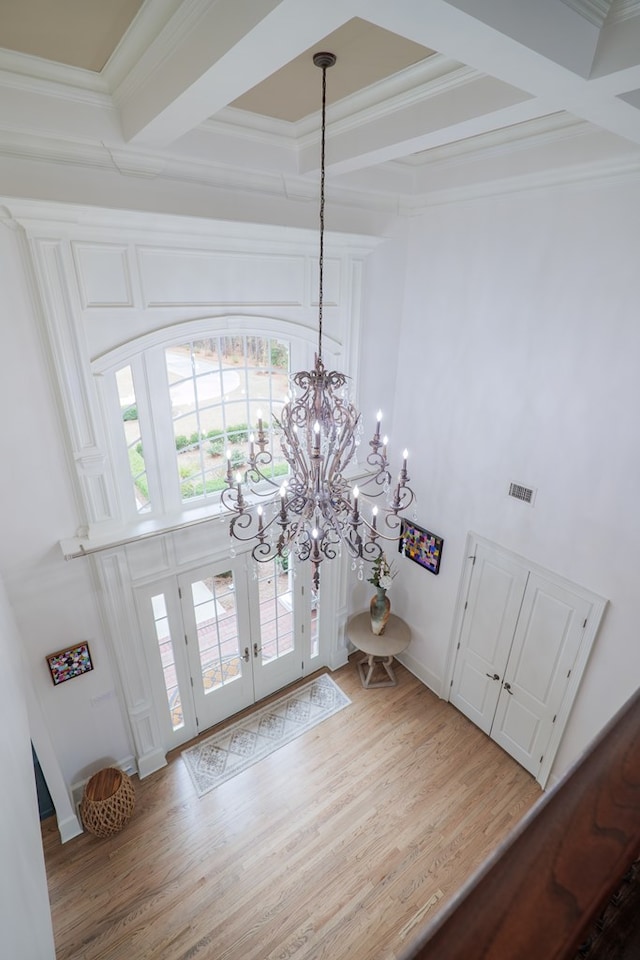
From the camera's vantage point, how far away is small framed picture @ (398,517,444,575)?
5.14 meters

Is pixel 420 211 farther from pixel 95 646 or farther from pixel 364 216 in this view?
pixel 95 646

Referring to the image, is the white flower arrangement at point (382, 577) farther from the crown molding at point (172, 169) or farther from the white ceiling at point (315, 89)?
the white ceiling at point (315, 89)

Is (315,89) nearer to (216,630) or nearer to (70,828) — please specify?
(216,630)

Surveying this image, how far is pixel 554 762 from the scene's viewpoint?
443 centimetres

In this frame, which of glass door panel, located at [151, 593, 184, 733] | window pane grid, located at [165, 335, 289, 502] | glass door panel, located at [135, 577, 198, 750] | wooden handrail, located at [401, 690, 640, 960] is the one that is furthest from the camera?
glass door panel, located at [151, 593, 184, 733]

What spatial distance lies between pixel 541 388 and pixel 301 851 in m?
4.44

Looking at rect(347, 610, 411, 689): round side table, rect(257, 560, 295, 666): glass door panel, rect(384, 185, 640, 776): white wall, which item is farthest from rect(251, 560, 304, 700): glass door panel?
rect(384, 185, 640, 776): white wall

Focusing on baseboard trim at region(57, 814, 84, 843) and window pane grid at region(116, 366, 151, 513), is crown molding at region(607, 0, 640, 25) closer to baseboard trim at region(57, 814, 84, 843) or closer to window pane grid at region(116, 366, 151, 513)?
window pane grid at region(116, 366, 151, 513)

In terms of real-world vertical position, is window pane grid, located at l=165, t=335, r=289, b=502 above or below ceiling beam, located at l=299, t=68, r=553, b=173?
below

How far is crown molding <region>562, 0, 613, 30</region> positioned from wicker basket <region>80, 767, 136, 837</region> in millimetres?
5682

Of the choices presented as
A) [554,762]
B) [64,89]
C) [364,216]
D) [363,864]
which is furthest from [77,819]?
[364,216]

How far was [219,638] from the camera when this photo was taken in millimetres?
4922

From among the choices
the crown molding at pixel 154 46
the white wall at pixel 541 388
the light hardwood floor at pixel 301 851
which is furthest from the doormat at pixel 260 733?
the crown molding at pixel 154 46

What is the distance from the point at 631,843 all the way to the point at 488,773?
5.12 m
